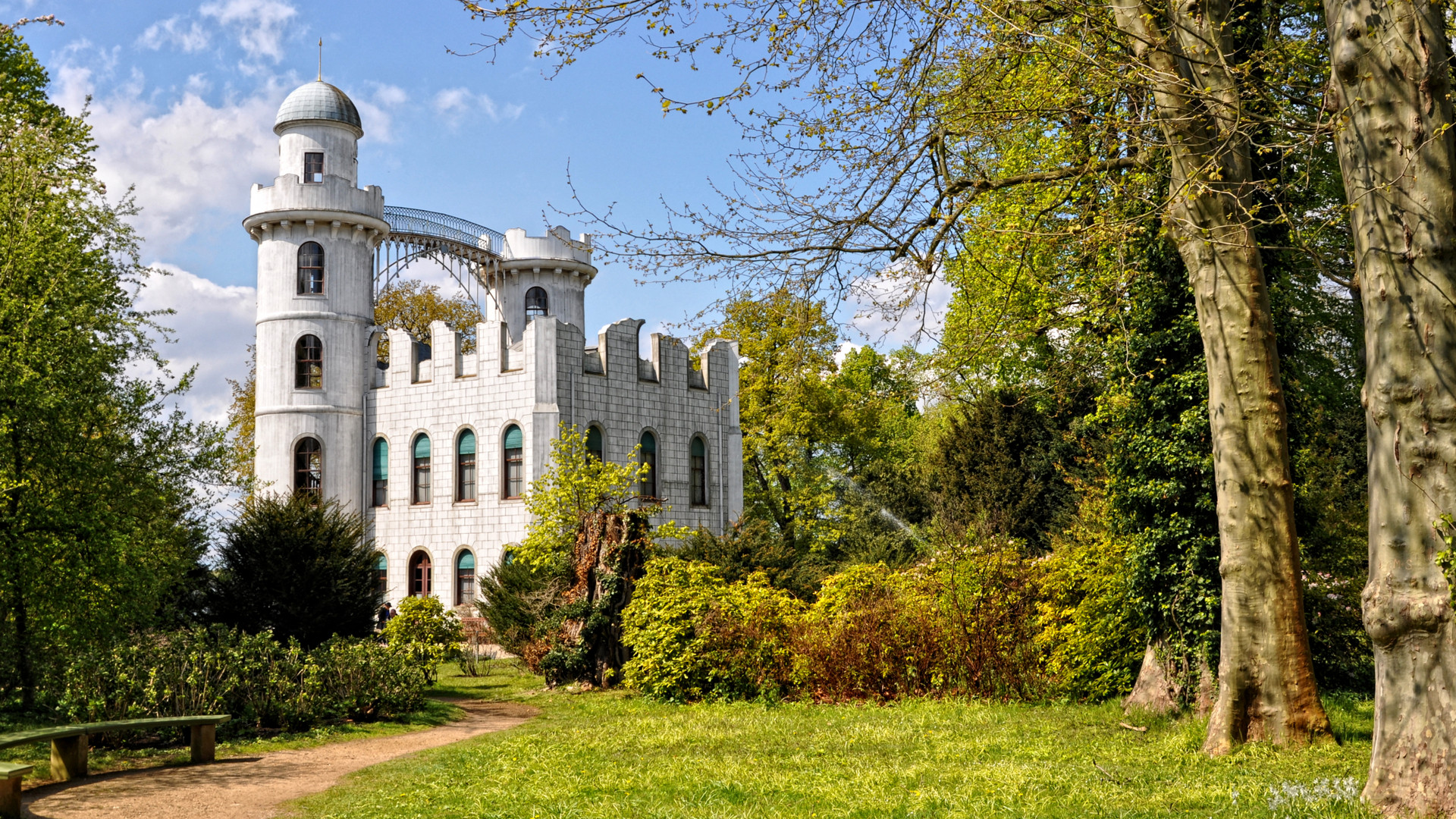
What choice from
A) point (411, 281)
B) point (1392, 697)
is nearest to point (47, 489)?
point (1392, 697)

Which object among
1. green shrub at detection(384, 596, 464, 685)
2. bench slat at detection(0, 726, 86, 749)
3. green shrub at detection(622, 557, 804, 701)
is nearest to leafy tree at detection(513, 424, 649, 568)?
green shrub at detection(384, 596, 464, 685)

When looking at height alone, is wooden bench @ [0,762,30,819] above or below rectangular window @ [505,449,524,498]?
below

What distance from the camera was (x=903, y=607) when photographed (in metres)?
14.3

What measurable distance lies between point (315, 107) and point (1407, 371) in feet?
112

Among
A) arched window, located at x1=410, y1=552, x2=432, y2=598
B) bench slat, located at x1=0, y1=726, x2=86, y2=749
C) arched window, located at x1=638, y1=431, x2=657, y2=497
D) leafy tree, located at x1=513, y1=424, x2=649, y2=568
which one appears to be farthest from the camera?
arched window, located at x1=638, y1=431, x2=657, y2=497

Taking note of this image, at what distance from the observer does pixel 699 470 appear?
3494cm

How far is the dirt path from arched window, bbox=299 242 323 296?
79.8 feet

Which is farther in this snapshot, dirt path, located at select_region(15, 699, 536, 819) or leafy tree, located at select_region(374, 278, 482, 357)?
leafy tree, located at select_region(374, 278, 482, 357)

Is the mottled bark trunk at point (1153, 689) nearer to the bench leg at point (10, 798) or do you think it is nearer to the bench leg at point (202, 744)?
the bench leg at point (202, 744)

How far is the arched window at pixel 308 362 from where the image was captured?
3412 centimetres

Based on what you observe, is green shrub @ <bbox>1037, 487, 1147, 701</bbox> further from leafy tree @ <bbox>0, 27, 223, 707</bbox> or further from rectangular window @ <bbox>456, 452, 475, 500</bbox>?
rectangular window @ <bbox>456, 452, 475, 500</bbox>

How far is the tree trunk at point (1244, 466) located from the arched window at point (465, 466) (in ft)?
84.4

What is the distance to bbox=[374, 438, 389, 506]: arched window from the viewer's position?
112ft

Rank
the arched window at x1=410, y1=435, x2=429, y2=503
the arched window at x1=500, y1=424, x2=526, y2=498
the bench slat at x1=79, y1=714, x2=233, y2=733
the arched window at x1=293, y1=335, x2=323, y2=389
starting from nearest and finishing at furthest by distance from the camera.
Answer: the bench slat at x1=79, y1=714, x2=233, y2=733 < the arched window at x1=500, y1=424, x2=526, y2=498 < the arched window at x1=410, y1=435, x2=429, y2=503 < the arched window at x1=293, y1=335, x2=323, y2=389
